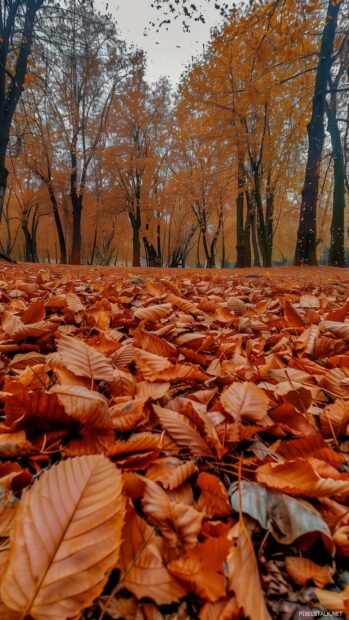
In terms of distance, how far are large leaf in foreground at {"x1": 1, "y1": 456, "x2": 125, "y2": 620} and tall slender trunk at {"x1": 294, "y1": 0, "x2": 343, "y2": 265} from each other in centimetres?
722

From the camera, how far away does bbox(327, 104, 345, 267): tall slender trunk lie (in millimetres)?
8398

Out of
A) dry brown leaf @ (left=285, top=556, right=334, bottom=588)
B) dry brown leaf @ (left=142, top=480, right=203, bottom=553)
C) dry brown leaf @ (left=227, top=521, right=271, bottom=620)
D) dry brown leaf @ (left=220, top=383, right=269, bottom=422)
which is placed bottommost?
dry brown leaf @ (left=285, top=556, right=334, bottom=588)

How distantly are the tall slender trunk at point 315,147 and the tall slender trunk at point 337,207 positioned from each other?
1.80 m

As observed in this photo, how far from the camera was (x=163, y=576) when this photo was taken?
416 mm

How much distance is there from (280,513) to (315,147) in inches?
308

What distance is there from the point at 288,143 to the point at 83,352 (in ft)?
31.4

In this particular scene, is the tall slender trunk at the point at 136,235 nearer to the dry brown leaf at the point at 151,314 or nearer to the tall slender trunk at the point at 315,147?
the tall slender trunk at the point at 315,147

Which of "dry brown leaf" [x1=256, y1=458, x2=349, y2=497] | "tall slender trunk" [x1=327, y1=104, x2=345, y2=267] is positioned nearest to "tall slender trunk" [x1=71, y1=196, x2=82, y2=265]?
"tall slender trunk" [x1=327, y1=104, x2=345, y2=267]

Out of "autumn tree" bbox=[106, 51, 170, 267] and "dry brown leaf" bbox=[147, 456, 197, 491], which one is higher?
"autumn tree" bbox=[106, 51, 170, 267]

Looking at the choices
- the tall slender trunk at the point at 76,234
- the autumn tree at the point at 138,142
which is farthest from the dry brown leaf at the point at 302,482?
the autumn tree at the point at 138,142

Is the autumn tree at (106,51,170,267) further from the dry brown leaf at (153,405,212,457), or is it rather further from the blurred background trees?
the dry brown leaf at (153,405,212,457)

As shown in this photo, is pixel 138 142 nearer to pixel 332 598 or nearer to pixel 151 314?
pixel 151 314

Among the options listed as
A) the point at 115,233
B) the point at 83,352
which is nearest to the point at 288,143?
the point at 83,352

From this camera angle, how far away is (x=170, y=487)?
1.79ft
